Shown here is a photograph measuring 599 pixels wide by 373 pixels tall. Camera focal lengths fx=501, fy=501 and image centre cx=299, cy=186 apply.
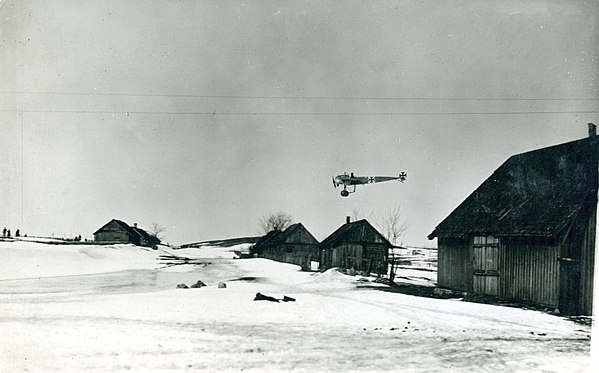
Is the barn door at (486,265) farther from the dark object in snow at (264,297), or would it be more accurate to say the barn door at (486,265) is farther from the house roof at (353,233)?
the dark object in snow at (264,297)

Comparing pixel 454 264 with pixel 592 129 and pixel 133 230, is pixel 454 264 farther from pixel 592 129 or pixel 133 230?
pixel 133 230

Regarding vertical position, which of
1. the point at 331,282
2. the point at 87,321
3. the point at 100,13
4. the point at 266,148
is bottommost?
the point at 87,321

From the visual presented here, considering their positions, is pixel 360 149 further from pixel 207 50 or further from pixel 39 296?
pixel 39 296

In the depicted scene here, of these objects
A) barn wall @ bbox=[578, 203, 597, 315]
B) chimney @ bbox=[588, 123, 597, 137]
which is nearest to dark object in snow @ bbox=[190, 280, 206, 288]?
barn wall @ bbox=[578, 203, 597, 315]

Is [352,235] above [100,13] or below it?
below

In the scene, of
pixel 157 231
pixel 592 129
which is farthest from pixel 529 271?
pixel 157 231

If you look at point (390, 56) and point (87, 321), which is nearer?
point (87, 321)

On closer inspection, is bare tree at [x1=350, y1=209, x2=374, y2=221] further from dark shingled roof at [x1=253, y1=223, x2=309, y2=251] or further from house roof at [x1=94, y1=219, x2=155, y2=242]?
house roof at [x1=94, y1=219, x2=155, y2=242]

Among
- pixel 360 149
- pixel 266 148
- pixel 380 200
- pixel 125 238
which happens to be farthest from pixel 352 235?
pixel 125 238

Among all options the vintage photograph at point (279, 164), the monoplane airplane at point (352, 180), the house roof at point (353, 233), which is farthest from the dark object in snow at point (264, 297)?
the monoplane airplane at point (352, 180)
